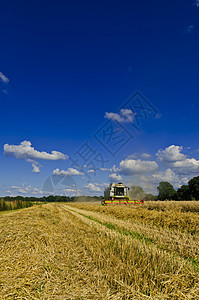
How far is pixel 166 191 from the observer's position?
196ft

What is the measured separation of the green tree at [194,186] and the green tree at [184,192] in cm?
144

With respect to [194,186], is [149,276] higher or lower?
lower

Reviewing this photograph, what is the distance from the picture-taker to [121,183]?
25172 millimetres

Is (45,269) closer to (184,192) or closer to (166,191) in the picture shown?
(184,192)

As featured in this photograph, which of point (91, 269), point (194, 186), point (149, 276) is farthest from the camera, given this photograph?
point (194, 186)

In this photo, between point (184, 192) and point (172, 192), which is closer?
point (184, 192)

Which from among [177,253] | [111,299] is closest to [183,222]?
[177,253]

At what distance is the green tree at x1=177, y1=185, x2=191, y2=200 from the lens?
52688 mm

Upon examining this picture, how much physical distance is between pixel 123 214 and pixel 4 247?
7.63 m

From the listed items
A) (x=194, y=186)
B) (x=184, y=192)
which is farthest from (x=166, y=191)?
(x=194, y=186)

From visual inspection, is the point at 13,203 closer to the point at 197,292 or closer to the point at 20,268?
the point at 20,268

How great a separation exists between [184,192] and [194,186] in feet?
16.6

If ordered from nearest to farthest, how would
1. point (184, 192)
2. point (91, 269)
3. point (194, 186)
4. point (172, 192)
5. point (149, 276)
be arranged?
point (149, 276) → point (91, 269) → point (194, 186) → point (184, 192) → point (172, 192)

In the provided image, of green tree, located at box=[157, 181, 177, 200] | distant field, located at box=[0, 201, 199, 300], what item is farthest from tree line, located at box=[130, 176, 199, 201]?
distant field, located at box=[0, 201, 199, 300]
